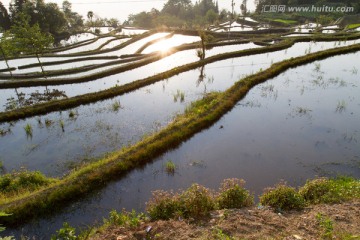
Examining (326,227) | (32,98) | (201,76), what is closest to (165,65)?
(201,76)

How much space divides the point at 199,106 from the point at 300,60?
15.0m

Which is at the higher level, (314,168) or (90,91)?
(90,91)

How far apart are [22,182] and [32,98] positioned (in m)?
12.5

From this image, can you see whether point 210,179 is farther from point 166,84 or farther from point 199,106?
point 166,84

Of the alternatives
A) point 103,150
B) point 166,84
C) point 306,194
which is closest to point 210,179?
point 306,194

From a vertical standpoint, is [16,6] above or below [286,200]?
above

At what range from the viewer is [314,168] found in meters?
11.3

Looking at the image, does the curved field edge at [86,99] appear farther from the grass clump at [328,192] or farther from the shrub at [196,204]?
the grass clump at [328,192]

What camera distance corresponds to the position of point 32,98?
840 inches

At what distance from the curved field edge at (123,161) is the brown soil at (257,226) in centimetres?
335

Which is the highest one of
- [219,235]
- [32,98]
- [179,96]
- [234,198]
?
[32,98]

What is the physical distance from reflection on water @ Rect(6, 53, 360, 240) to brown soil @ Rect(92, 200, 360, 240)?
2400mm

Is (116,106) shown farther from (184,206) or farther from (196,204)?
(196,204)

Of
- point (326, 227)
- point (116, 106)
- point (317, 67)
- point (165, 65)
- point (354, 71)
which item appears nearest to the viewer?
point (326, 227)
